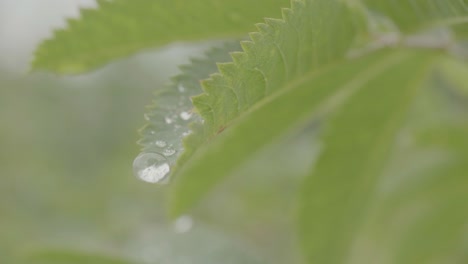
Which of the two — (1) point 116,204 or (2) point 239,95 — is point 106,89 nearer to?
(1) point 116,204

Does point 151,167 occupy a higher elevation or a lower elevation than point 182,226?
lower

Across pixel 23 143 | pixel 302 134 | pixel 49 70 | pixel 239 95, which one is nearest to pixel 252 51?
pixel 239 95

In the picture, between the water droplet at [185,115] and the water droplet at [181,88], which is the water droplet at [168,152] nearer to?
the water droplet at [185,115]

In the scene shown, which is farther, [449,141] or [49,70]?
[449,141]

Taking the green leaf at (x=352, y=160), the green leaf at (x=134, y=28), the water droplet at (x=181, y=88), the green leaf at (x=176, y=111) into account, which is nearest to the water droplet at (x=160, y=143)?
the green leaf at (x=176, y=111)

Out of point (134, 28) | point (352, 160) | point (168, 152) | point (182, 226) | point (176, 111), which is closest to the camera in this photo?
point (168, 152)

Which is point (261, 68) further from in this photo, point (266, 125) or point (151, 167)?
point (266, 125)

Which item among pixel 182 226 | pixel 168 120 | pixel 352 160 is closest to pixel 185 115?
pixel 168 120
